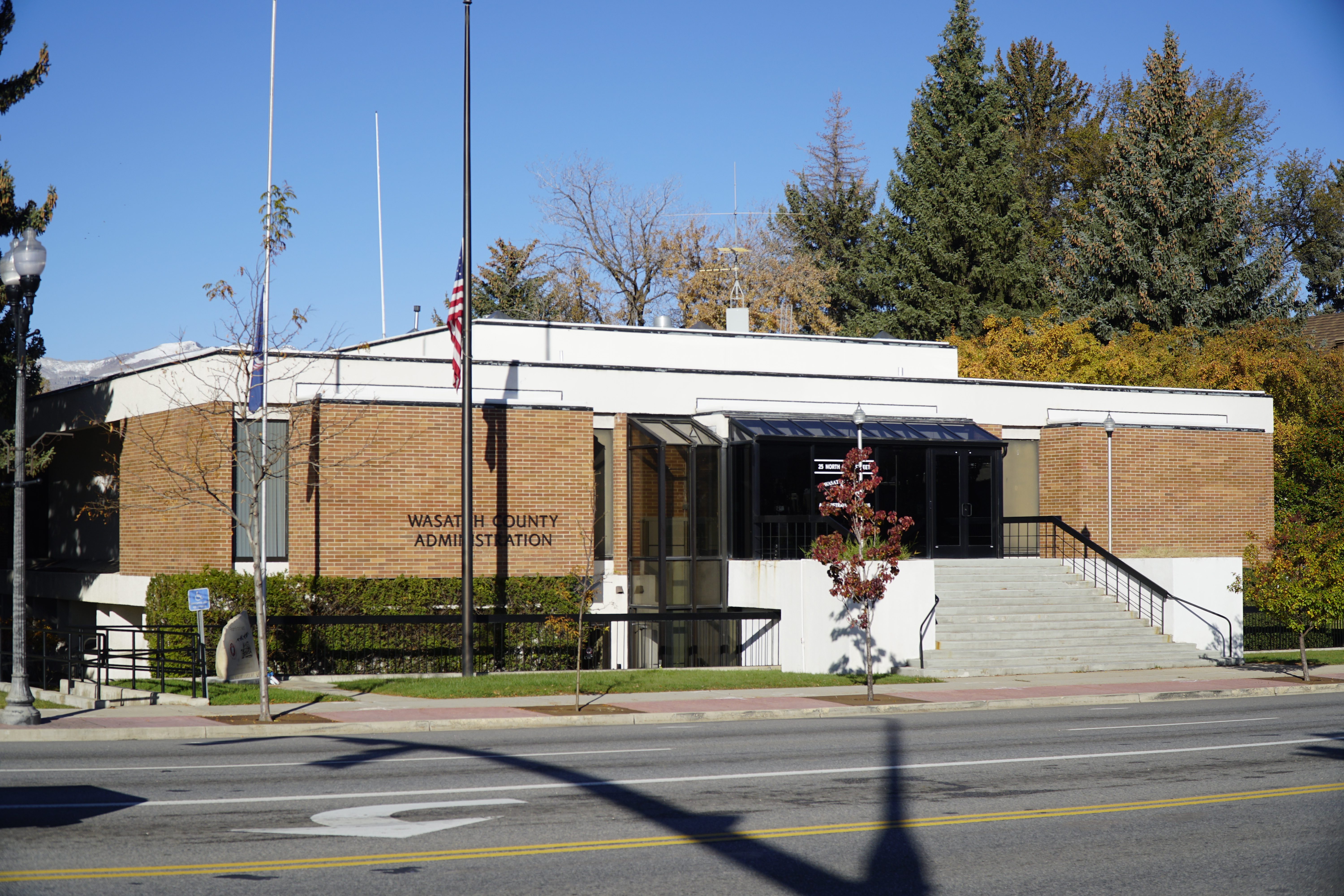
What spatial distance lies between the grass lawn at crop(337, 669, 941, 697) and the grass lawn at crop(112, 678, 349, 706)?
0.99 m

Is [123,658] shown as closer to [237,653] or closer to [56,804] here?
[237,653]

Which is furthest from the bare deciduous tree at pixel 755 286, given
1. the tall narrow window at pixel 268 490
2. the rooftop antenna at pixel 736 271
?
the tall narrow window at pixel 268 490

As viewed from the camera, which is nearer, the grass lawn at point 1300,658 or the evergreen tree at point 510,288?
the grass lawn at point 1300,658

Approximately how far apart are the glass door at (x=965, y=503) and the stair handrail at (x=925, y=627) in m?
4.32

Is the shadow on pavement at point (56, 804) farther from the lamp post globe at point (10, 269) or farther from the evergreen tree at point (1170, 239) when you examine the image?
the evergreen tree at point (1170, 239)

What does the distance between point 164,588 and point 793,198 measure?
50.4m

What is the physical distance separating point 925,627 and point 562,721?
10.0m

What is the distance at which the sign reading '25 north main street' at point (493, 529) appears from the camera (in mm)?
25266

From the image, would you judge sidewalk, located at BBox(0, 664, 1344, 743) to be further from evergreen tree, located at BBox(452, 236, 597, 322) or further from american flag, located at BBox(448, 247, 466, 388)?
evergreen tree, located at BBox(452, 236, 597, 322)

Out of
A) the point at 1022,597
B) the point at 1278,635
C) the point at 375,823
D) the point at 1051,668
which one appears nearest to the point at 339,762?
→ the point at 375,823

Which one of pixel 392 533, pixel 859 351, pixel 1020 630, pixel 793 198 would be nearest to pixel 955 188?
pixel 793 198

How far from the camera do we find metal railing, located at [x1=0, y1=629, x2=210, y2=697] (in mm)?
20672

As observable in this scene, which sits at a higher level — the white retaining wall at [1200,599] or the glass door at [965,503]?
the glass door at [965,503]

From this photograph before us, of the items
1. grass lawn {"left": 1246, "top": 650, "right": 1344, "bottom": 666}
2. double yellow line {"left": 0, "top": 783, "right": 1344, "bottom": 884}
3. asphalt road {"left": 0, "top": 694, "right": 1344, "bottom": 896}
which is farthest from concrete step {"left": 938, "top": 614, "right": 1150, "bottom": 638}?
double yellow line {"left": 0, "top": 783, "right": 1344, "bottom": 884}
